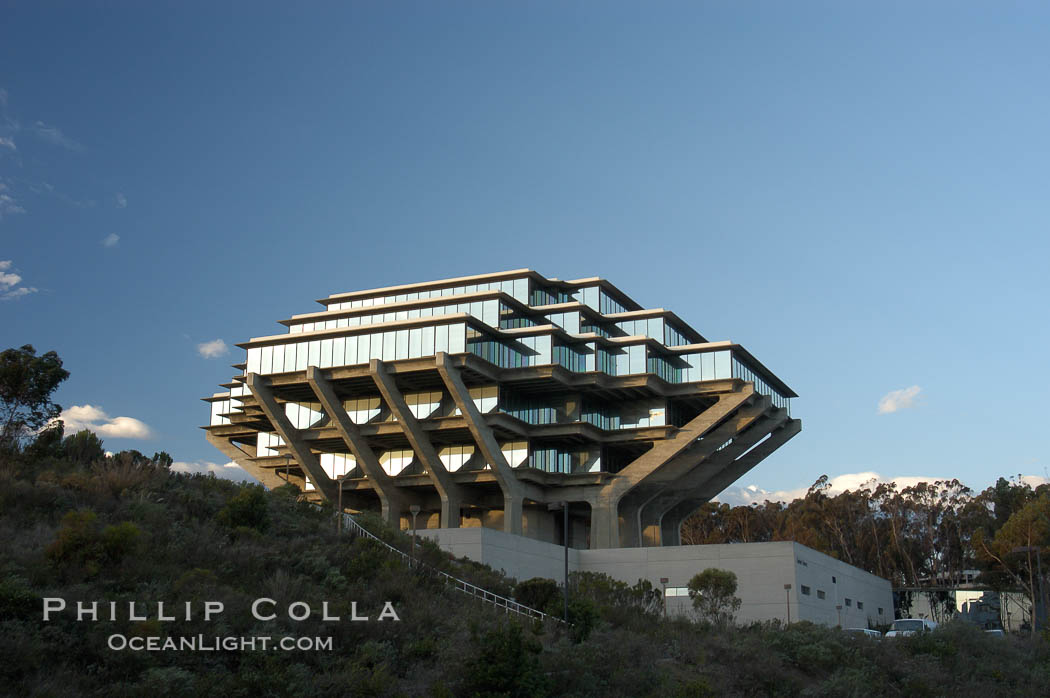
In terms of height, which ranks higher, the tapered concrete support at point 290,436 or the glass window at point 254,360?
the glass window at point 254,360

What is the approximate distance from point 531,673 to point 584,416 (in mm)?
48286

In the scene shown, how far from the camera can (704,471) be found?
76688 mm

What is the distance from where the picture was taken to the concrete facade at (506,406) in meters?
66.7

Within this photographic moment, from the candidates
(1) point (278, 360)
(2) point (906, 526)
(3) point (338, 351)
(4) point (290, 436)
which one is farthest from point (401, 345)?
(2) point (906, 526)

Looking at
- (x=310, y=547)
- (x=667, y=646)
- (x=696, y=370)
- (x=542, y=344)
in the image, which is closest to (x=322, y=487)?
(x=542, y=344)

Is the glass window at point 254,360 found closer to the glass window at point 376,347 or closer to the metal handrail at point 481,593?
the glass window at point 376,347

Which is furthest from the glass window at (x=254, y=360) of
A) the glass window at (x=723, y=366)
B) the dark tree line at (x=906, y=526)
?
the dark tree line at (x=906, y=526)

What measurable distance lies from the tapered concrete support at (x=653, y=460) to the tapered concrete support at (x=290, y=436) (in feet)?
62.1

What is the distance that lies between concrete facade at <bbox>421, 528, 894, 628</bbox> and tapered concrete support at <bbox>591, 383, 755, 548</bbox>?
7474 mm

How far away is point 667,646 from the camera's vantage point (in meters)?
28.5

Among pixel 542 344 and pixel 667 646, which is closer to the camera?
pixel 667 646

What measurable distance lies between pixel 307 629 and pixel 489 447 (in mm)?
43896

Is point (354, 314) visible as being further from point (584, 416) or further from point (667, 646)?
point (667, 646)

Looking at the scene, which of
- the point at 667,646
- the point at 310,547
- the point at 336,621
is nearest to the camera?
the point at 336,621
